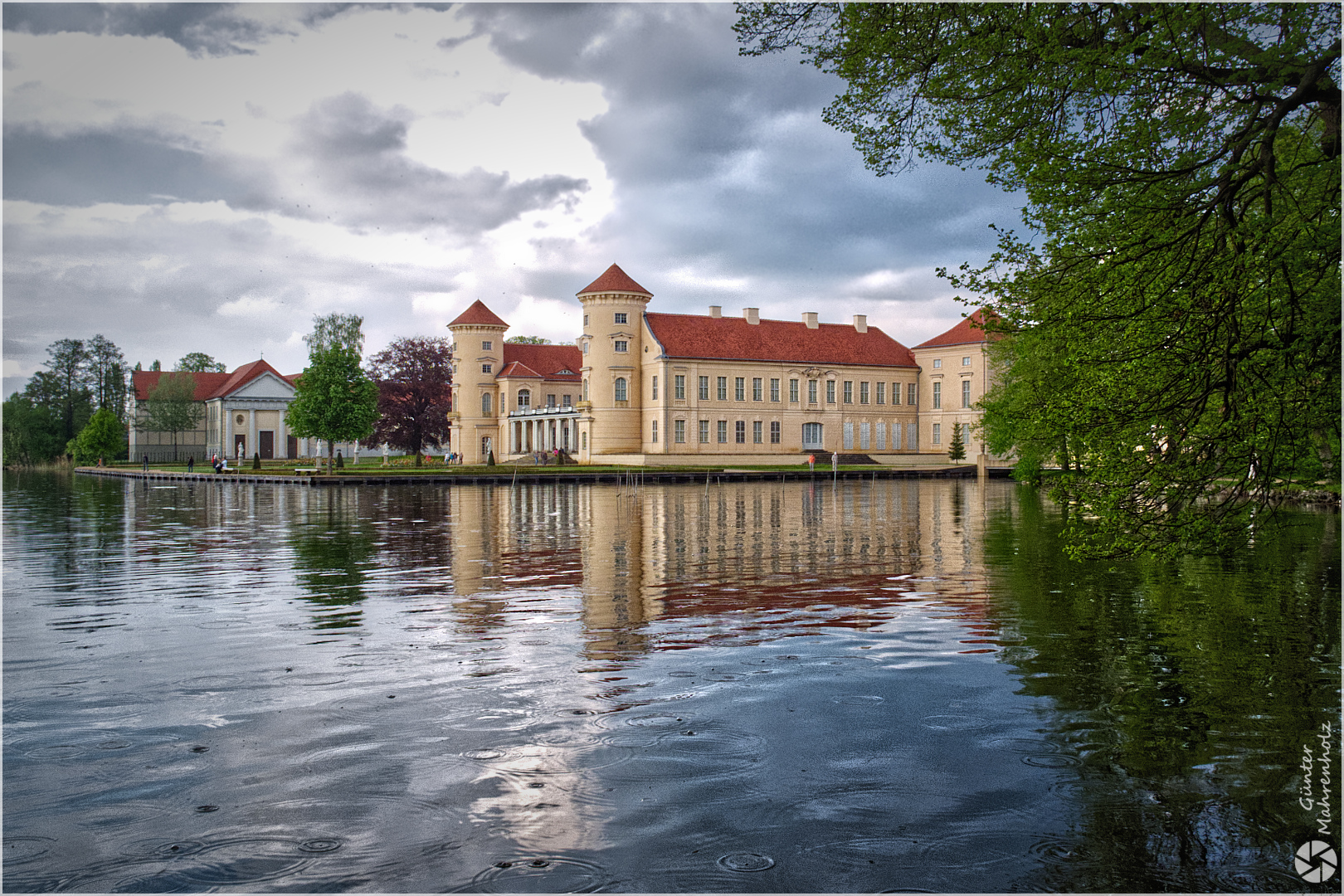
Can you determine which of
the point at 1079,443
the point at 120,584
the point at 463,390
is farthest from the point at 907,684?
the point at 463,390

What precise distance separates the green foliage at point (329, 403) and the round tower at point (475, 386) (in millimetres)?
23583

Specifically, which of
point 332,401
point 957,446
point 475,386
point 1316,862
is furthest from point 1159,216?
point 475,386

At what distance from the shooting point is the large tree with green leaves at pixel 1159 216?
30.7 ft

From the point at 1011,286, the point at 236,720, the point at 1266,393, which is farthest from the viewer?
the point at 1011,286

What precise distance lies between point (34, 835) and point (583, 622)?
7.50 m

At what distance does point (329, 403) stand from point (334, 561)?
170ft

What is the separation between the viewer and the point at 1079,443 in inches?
456

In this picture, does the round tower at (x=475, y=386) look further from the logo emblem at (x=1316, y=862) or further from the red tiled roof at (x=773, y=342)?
the logo emblem at (x=1316, y=862)

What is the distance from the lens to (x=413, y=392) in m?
100

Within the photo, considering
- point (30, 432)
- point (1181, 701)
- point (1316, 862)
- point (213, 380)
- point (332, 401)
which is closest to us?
point (1316, 862)

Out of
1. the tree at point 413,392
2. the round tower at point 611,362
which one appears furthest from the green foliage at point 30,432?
the round tower at point 611,362

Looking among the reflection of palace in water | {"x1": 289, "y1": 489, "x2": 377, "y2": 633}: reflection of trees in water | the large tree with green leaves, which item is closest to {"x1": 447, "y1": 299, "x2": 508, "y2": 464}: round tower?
the reflection of palace in water

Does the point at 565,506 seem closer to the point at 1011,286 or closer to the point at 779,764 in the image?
the point at 1011,286

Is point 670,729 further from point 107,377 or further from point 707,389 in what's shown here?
point 107,377
